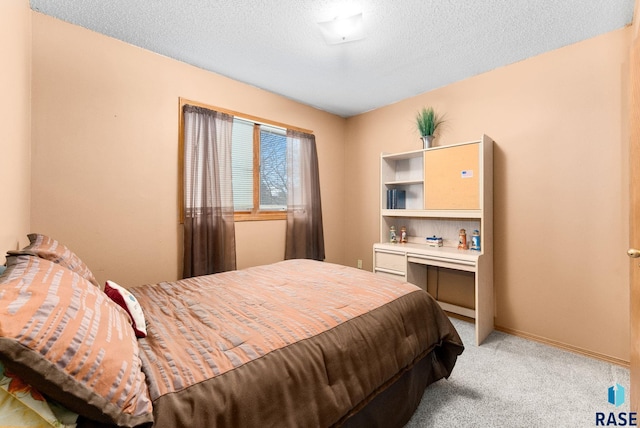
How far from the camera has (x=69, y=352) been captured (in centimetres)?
69

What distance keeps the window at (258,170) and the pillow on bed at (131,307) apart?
1.82m

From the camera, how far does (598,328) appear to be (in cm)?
223

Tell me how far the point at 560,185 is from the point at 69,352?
3245mm

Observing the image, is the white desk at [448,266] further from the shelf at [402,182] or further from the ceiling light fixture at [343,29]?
the ceiling light fixture at [343,29]

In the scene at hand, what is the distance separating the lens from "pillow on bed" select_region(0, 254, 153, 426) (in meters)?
0.63

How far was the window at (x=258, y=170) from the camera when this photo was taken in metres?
3.14

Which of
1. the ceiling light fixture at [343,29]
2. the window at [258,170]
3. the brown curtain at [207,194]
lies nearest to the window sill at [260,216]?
the window at [258,170]

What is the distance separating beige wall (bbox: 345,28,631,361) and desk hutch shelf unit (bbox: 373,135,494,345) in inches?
8.0

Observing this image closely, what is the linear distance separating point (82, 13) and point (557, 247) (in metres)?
4.21

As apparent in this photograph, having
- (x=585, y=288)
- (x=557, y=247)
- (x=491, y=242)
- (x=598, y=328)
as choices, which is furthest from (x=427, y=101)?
(x=598, y=328)

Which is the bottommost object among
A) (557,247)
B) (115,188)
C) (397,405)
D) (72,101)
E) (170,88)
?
(397,405)

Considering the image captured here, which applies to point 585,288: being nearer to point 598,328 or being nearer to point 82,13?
point 598,328

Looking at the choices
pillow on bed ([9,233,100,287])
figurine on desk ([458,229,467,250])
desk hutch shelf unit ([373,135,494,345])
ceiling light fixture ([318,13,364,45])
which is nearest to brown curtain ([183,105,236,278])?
pillow on bed ([9,233,100,287])

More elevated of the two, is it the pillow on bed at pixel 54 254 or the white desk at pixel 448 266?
the pillow on bed at pixel 54 254
